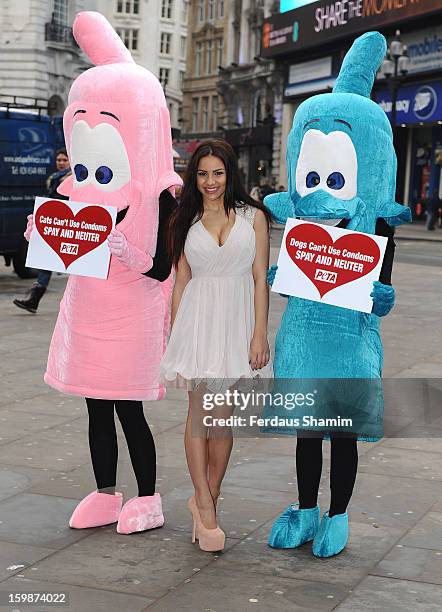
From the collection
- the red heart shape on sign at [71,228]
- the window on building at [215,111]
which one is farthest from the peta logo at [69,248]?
the window on building at [215,111]

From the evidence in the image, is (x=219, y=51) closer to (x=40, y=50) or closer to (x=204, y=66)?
(x=204, y=66)

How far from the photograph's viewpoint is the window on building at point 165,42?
290 ft

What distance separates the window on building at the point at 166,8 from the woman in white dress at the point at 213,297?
8573cm

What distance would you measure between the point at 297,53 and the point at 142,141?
46.9m

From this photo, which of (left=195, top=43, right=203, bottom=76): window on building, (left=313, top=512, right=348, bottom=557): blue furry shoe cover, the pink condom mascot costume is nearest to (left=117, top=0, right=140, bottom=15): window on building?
(left=195, top=43, right=203, bottom=76): window on building

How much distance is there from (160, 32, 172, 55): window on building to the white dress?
282 feet

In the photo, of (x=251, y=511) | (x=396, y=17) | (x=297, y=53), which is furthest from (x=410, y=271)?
(x=297, y=53)

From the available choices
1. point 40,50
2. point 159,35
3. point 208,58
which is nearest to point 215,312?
point 40,50

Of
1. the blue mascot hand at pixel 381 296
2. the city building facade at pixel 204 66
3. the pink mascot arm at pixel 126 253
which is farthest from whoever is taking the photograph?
the city building facade at pixel 204 66

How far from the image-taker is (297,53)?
5050cm

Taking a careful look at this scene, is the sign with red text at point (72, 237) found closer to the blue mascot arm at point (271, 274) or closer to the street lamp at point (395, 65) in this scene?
the blue mascot arm at point (271, 274)

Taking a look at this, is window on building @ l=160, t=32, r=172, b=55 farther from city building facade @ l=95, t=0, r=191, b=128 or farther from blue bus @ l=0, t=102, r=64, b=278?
blue bus @ l=0, t=102, r=64, b=278

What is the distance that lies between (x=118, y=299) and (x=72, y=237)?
35 centimetres

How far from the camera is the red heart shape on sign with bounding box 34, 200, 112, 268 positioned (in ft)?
16.0
